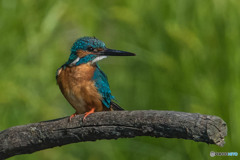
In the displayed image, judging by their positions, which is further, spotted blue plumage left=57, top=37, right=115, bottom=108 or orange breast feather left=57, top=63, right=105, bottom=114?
spotted blue plumage left=57, top=37, right=115, bottom=108

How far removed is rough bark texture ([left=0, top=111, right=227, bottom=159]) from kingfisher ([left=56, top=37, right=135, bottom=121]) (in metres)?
0.59

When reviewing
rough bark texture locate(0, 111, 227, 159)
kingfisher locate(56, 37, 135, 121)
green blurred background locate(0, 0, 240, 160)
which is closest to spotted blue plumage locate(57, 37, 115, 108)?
kingfisher locate(56, 37, 135, 121)

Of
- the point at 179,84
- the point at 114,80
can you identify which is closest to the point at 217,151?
the point at 179,84

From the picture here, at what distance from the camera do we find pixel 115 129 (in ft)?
8.91

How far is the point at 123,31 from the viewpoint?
5.83 m

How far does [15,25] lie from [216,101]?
2173 mm

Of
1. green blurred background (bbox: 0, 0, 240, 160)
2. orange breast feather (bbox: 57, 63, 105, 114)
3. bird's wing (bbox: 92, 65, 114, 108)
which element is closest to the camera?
orange breast feather (bbox: 57, 63, 105, 114)

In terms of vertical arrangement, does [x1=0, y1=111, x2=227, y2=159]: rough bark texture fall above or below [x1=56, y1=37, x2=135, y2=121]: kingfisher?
below

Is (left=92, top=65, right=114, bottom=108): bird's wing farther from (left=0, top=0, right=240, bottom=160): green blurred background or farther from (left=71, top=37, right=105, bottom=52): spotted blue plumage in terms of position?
(left=0, top=0, right=240, bottom=160): green blurred background

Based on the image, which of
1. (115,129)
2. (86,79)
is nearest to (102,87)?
(86,79)

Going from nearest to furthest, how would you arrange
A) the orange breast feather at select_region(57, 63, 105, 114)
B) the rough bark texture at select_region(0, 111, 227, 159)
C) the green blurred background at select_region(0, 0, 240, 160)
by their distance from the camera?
the rough bark texture at select_region(0, 111, 227, 159) < the orange breast feather at select_region(57, 63, 105, 114) < the green blurred background at select_region(0, 0, 240, 160)

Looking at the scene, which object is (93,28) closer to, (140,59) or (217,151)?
(140,59)

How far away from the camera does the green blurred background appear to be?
4586 millimetres

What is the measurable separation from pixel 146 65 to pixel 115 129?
2683 millimetres
